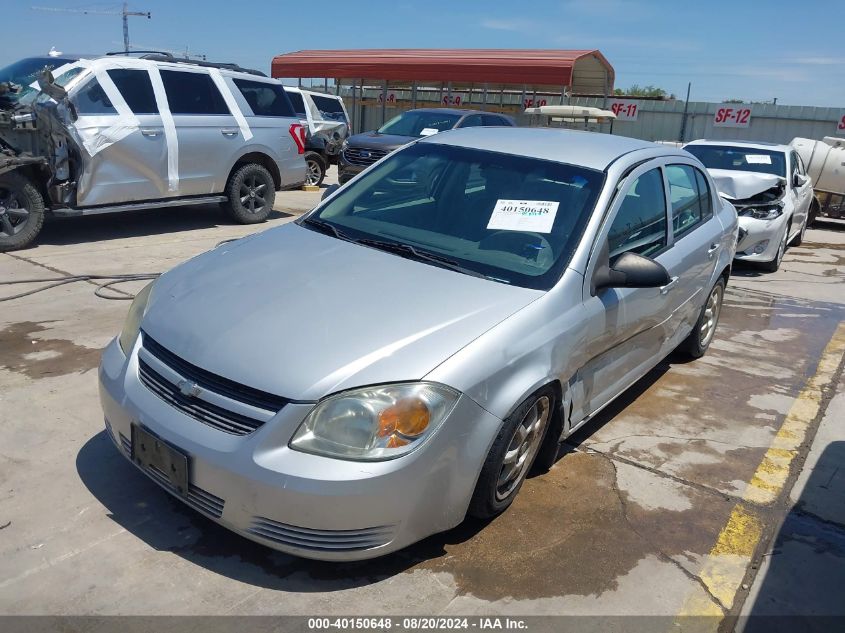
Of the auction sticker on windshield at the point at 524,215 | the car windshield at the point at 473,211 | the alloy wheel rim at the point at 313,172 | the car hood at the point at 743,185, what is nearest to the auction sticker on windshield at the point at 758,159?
the car hood at the point at 743,185

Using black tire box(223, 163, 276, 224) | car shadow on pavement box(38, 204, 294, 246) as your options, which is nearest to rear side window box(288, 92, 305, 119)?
car shadow on pavement box(38, 204, 294, 246)

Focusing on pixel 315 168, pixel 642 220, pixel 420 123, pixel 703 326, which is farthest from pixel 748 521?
pixel 315 168

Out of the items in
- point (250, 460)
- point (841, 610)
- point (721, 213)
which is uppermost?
point (721, 213)

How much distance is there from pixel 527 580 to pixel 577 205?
72.3 inches

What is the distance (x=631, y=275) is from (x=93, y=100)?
21.6 ft

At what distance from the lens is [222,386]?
2695 millimetres

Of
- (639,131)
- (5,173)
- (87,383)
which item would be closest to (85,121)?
(5,173)

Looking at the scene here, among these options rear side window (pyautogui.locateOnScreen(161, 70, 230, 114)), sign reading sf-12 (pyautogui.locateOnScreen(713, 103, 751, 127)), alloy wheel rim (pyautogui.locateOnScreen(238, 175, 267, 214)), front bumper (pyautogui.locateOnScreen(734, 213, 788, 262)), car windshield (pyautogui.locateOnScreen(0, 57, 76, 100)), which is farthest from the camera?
sign reading sf-12 (pyautogui.locateOnScreen(713, 103, 751, 127))

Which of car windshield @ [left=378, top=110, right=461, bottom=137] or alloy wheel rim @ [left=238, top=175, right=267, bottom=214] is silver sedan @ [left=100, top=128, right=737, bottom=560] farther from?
car windshield @ [left=378, top=110, right=461, bottom=137]

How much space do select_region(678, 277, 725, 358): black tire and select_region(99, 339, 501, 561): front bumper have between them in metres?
3.28

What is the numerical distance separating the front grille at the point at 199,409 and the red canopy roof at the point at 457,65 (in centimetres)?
2099

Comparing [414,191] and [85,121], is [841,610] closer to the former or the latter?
[414,191]

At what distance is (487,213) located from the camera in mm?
3768

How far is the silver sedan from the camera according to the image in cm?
259
